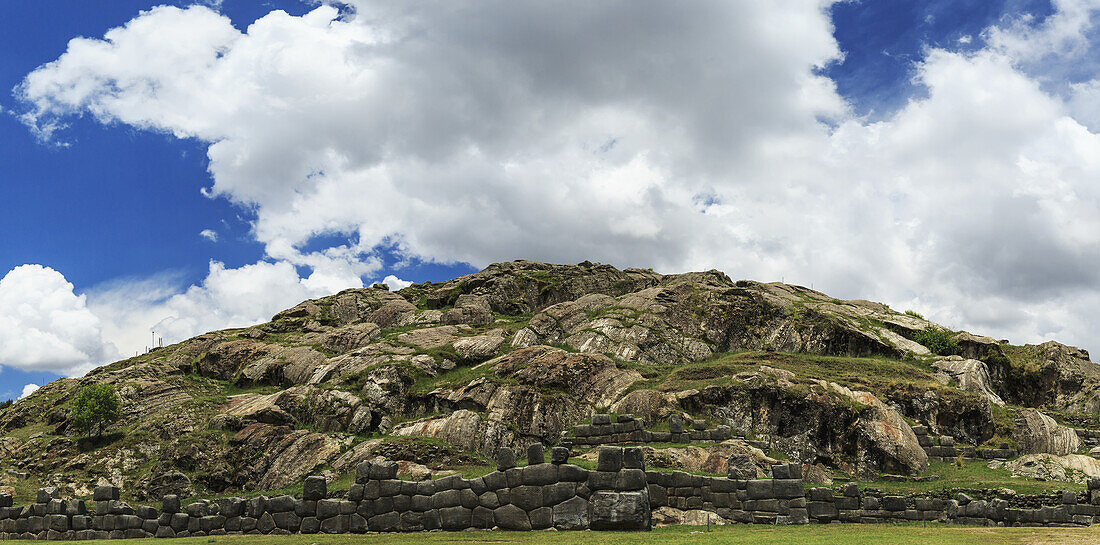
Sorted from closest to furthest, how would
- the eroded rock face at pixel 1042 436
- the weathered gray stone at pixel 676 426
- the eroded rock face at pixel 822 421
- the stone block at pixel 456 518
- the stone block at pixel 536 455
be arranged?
the stone block at pixel 536 455 < the stone block at pixel 456 518 < the weathered gray stone at pixel 676 426 < the eroded rock face at pixel 822 421 < the eroded rock face at pixel 1042 436

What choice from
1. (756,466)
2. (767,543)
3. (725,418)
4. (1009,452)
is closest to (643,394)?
(725,418)

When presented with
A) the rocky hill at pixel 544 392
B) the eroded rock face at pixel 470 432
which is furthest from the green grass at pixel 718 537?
the eroded rock face at pixel 470 432

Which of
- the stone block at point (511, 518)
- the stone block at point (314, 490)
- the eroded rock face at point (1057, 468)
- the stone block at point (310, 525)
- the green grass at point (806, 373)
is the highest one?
the green grass at point (806, 373)

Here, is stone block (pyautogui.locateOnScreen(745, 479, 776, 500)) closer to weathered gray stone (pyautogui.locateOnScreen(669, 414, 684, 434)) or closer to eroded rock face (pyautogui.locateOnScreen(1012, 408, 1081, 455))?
weathered gray stone (pyautogui.locateOnScreen(669, 414, 684, 434))

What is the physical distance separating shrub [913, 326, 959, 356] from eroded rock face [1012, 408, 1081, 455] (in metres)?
20.2

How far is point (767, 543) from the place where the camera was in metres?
19.1

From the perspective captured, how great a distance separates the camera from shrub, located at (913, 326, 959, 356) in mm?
75062

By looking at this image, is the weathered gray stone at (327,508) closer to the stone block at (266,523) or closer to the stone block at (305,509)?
the stone block at (305,509)

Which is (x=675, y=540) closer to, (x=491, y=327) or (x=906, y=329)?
(x=491, y=327)

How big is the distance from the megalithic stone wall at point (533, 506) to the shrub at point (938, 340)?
4808 centimetres

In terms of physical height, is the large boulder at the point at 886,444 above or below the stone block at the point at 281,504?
above

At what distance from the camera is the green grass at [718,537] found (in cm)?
1959

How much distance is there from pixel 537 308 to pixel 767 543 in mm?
87010

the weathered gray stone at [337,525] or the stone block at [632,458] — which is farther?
the weathered gray stone at [337,525]
